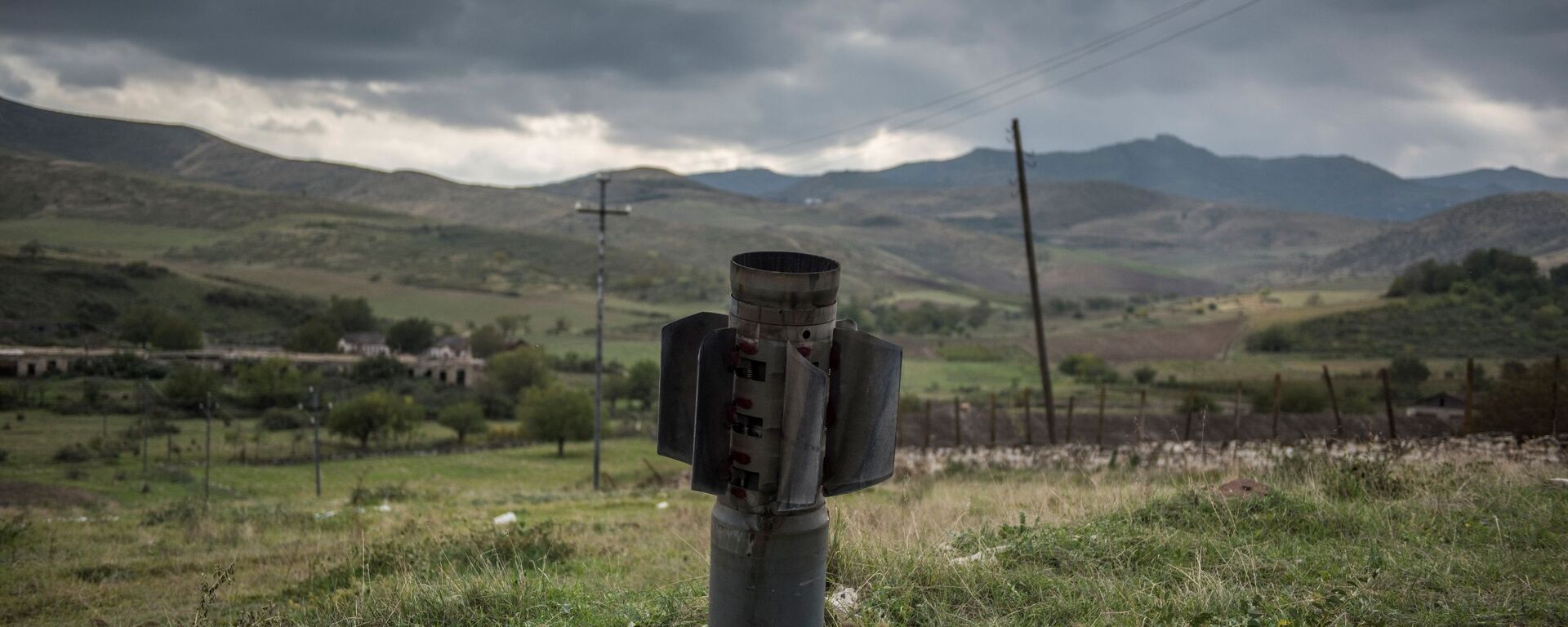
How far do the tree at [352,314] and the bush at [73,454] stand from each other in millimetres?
50331

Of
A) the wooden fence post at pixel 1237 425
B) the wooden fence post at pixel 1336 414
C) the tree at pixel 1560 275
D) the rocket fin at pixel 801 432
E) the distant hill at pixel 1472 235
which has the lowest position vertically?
the wooden fence post at pixel 1237 425

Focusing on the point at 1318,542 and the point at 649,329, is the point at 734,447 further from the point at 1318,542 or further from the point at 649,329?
the point at 649,329

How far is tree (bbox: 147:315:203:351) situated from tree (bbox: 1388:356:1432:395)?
73.7 metres

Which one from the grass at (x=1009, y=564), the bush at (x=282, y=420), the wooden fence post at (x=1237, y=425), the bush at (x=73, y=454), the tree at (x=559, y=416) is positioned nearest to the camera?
the grass at (x=1009, y=564)

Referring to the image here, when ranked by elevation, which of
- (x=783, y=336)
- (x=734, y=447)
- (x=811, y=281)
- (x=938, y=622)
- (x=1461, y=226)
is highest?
(x=1461, y=226)

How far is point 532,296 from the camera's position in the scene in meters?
113

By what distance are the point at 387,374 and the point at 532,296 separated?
48396 mm

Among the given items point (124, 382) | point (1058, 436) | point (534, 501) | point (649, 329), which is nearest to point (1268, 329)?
point (1058, 436)

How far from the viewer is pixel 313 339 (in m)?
70.6

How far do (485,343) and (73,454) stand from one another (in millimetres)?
47625

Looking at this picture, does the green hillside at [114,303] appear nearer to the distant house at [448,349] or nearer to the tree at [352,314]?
the tree at [352,314]

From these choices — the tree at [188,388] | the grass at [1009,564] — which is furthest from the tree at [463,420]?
the grass at [1009,564]

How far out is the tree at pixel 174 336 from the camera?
187 feet

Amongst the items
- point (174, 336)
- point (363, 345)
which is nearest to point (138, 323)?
point (174, 336)
